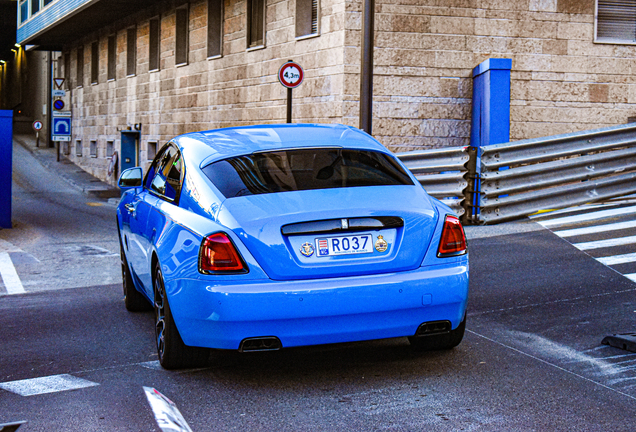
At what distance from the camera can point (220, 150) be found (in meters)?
5.32

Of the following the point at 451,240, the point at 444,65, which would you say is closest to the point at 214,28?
the point at 444,65

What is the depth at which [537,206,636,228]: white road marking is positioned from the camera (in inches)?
446

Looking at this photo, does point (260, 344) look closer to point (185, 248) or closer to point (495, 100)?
point (185, 248)

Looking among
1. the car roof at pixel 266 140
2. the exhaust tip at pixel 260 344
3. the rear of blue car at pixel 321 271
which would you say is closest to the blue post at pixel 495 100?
the car roof at pixel 266 140

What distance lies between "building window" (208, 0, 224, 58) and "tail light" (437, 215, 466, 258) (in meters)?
17.8

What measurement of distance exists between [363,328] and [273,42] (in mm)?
15028

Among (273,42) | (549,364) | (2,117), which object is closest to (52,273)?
(2,117)

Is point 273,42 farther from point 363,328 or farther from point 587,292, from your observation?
point 363,328

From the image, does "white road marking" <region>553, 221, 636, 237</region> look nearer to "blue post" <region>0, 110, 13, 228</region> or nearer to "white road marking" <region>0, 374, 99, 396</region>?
"white road marking" <region>0, 374, 99, 396</region>

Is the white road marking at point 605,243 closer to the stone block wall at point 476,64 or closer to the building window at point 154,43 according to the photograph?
the stone block wall at point 476,64

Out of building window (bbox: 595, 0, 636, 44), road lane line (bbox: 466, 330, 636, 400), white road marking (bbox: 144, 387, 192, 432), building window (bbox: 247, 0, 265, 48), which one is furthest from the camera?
building window (bbox: 247, 0, 265, 48)

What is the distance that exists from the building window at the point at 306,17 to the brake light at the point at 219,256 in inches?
527

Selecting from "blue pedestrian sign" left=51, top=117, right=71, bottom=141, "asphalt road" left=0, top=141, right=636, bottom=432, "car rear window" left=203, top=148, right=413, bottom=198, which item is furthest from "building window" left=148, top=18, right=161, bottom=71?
"car rear window" left=203, top=148, right=413, bottom=198

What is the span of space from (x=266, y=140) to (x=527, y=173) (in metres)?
7.33
